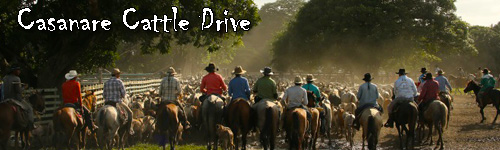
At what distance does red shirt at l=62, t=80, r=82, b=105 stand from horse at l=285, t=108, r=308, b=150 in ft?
17.3

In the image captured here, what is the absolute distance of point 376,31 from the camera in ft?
141

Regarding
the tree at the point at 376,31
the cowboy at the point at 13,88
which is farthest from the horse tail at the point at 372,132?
the tree at the point at 376,31

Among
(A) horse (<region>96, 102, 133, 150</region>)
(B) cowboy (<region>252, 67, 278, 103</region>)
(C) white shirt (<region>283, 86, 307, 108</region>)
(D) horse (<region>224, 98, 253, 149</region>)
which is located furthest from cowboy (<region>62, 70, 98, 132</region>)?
(C) white shirt (<region>283, 86, 307, 108</region>)

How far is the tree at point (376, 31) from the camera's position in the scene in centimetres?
4353

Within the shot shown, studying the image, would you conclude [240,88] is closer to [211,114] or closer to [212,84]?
[212,84]

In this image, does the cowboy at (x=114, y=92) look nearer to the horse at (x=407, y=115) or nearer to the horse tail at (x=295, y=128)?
the horse tail at (x=295, y=128)

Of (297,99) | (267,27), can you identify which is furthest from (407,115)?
(267,27)

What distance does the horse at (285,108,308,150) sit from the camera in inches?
478

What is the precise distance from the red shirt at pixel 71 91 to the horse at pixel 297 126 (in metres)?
5.28

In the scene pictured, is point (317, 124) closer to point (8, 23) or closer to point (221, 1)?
point (221, 1)

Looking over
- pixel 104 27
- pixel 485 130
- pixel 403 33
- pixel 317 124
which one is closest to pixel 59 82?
pixel 104 27

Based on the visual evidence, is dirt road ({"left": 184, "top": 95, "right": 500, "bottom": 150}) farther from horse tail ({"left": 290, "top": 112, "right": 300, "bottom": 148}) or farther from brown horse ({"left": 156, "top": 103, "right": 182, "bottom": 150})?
horse tail ({"left": 290, "top": 112, "right": 300, "bottom": 148})

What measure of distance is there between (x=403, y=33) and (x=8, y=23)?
33.3 metres

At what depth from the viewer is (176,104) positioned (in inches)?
548
